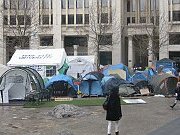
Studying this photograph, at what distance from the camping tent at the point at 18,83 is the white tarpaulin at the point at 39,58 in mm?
6288

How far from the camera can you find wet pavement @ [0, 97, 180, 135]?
14.8 meters

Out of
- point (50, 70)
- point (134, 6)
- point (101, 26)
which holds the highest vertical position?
point (134, 6)

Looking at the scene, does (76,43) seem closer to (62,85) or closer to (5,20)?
(5,20)

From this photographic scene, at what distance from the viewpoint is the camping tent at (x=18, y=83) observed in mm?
27234

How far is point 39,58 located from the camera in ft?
114

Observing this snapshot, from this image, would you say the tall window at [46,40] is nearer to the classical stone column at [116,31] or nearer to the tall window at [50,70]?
the classical stone column at [116,31]

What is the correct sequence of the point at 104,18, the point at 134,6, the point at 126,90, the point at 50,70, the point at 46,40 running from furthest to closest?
1. the point at 134,6
2. the point at 46,40
3. the point at 104,18
4. the point at 50,70
5. the point at 126,90

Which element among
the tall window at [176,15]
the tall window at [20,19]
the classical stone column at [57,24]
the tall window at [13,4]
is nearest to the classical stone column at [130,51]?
the tall window at [176,15]

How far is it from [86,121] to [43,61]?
17674mm

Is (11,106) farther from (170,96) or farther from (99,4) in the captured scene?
(99,4)

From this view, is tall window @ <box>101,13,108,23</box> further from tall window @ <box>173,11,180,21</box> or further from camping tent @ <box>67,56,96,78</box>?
camping tent @ <box>67,56,96,78</box>

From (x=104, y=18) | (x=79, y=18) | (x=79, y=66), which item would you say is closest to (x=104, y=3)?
(x=104, y=18)

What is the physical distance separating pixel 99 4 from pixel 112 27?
4.83m

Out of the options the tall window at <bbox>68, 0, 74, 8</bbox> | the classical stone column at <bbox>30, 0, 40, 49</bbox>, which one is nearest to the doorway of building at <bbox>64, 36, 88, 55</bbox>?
the tall window at <bbox>68, 0, 74, 8</bbox>
